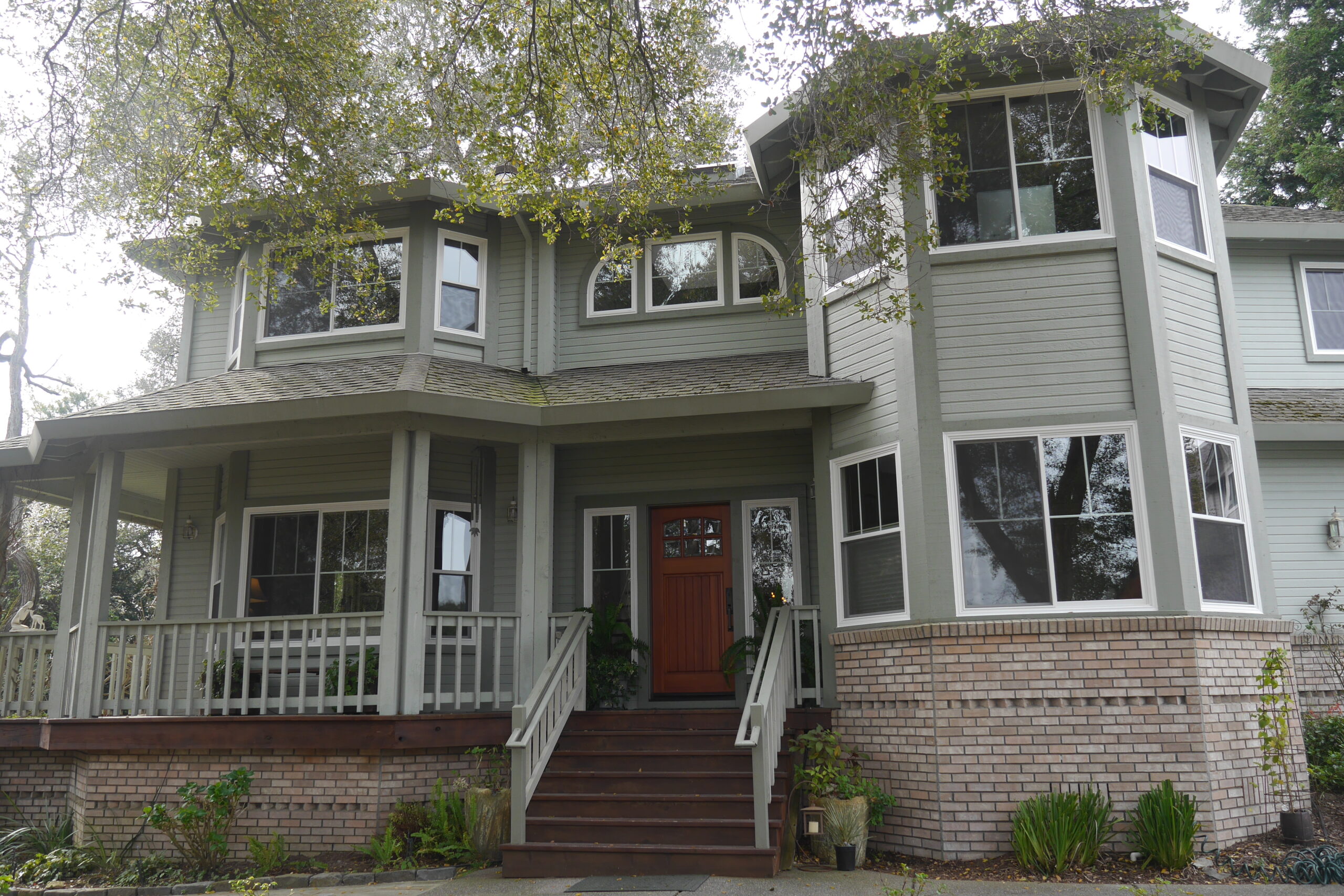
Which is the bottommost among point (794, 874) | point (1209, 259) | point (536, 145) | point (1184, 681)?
A: point (794, 874)

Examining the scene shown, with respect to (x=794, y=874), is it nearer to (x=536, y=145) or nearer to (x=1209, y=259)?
(x=536, y=145)

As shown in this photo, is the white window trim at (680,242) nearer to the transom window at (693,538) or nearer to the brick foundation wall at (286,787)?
the transom window at (693,538)

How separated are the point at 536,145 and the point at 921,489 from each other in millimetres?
4256

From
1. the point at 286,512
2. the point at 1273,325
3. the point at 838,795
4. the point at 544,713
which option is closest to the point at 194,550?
the point at 286,512

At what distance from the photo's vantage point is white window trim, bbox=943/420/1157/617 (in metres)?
7.86

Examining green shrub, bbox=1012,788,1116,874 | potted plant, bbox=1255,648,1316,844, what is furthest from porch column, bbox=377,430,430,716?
potted plant, bbox=1255,648,1316,844

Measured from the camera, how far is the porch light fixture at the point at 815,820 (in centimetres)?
767

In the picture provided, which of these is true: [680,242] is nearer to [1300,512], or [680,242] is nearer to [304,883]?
[1300,512]

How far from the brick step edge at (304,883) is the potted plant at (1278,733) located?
6.42 meters

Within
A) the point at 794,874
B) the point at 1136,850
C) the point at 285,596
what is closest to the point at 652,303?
the point at 285,596

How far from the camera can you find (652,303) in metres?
11.6

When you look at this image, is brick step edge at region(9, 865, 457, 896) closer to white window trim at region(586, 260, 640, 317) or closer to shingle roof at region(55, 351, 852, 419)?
shingle roof at region(55, 351, 852, 419)

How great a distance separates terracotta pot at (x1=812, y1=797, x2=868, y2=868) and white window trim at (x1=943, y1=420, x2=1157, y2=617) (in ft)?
5.72

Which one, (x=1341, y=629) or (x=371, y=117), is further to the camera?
(x=371, y=117)
